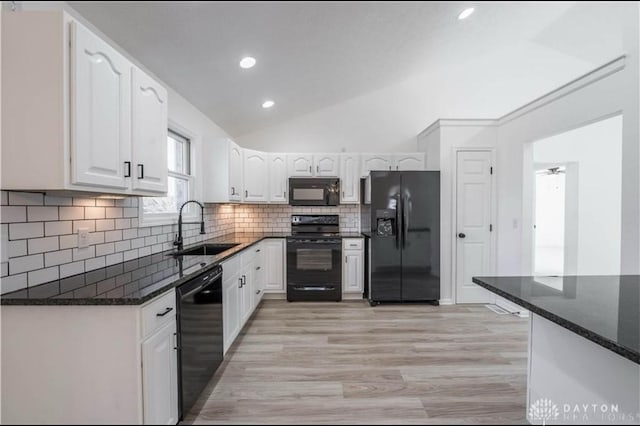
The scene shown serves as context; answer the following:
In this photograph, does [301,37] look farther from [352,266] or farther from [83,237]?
[352,266]

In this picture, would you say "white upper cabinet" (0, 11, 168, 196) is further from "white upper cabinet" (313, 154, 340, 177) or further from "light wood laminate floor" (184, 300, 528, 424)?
"white upper cabinet" (313, 154, 340, 177)

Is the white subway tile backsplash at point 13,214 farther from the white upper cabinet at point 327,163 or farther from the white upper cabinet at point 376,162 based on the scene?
the white upper cabinet at point 376,162

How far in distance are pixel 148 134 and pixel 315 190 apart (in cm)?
251

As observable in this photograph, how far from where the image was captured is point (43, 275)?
1.33 m

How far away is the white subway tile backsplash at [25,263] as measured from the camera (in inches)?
47.4

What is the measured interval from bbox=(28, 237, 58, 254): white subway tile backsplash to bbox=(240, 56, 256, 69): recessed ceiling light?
1.59 m

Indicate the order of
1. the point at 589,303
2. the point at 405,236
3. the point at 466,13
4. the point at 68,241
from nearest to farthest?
the point at 466,13 → the point at 589,303 → the point at 68,241 → the point at 405,236

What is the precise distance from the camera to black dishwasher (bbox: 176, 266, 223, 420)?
4.72 ft

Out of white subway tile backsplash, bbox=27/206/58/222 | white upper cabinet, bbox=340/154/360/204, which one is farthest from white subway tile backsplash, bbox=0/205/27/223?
white upper cabinet, bbox=340/154/360/204

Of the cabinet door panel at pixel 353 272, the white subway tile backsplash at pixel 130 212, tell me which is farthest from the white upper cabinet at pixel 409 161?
the white subway tile backsplash at pixel 130 212

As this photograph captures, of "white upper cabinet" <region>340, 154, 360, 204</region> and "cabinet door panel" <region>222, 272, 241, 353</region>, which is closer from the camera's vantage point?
"cabinet door panel" <region>222, 272, 241, 353</region>

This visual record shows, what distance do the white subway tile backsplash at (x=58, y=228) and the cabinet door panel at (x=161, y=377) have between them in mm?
721

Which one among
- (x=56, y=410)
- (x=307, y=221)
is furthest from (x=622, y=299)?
(x=307, y=221)

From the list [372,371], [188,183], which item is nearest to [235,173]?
[188,183]
